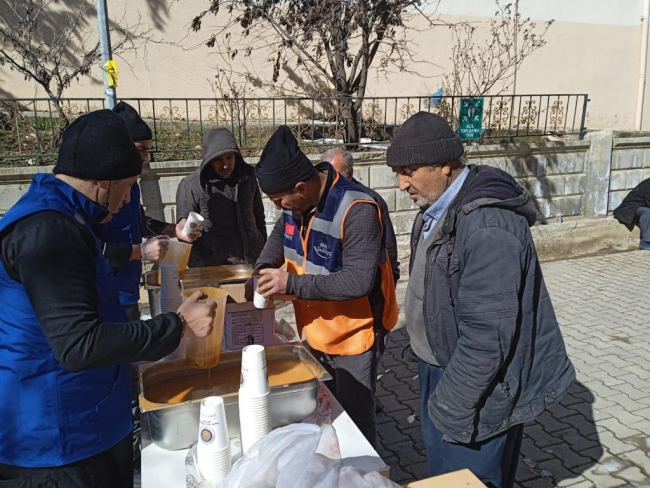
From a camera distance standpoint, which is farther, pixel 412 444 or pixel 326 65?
pixel 326 65

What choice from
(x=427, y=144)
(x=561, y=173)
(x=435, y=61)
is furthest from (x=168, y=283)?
(x=435, y=61)

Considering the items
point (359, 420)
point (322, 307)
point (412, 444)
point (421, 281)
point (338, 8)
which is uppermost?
point (338, 8)

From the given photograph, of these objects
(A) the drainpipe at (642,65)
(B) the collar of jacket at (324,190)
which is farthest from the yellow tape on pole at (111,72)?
(A) the drainpipe at (642,65)

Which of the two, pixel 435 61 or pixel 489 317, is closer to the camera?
pixel 489 317

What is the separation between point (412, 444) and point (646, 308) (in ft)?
12.6

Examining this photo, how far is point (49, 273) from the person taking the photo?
146cm

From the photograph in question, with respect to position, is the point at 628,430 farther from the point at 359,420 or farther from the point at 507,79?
the point at 507,79

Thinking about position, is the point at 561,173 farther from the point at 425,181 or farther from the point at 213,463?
the point at 213,463

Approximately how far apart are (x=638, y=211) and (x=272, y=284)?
24.7 feet

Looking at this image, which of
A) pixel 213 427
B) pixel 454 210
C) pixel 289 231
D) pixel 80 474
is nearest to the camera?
pixel 213 427

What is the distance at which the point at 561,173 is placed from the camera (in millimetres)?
8055

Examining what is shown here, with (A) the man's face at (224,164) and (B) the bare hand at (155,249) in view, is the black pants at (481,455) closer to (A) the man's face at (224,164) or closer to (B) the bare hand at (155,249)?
(B) the bare hand at (155,249)

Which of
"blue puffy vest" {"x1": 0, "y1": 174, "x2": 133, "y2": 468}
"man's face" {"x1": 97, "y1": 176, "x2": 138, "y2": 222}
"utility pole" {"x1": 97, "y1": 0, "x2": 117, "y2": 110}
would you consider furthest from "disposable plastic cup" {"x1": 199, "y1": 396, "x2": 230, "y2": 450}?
"utility pole" {"x1": 97, "y1": 0, "x2": 117, "y2": 110}

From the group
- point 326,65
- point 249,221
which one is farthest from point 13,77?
point 249,221
